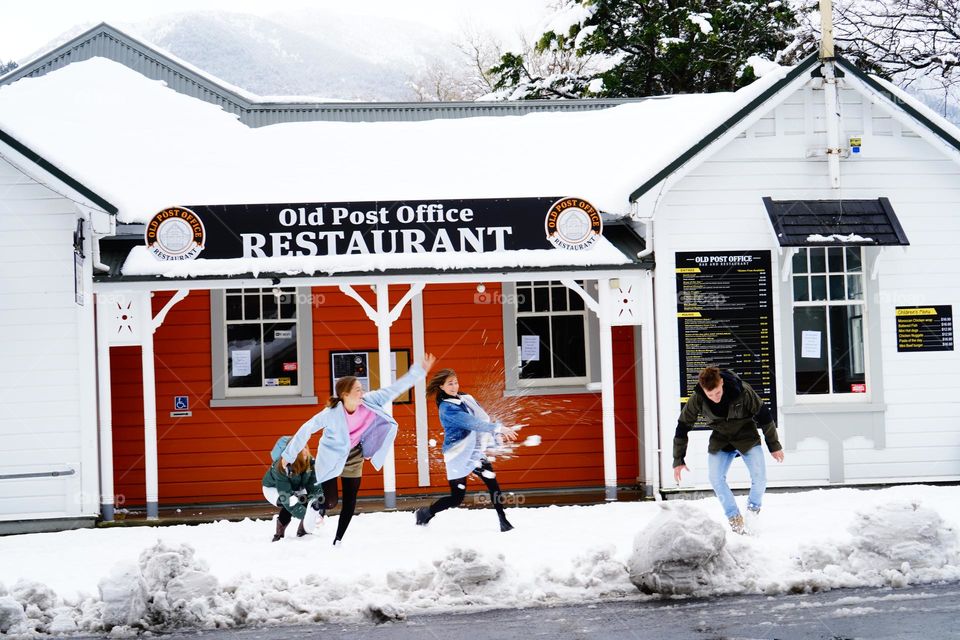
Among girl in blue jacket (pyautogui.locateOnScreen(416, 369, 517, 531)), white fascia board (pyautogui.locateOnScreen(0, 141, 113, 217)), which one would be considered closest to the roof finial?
girl in blue jacket (pyautogui.locateOnScreen(416, 369, 517, 531))

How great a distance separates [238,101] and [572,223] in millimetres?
6450

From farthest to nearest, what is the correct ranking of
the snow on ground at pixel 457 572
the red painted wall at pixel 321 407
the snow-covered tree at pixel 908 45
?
the snow-covered tree at pixel 908 45 → the red painted wall at pixel 321 407 → the snow on ground at pixel 457 572

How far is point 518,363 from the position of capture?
44.3ft


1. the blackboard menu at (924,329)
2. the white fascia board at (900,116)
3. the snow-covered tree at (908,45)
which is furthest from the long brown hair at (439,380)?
the snow-covered tree at (908,45)

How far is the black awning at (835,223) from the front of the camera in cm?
1160

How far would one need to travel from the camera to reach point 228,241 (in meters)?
11.5

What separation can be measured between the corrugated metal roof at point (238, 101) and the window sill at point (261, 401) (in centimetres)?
447

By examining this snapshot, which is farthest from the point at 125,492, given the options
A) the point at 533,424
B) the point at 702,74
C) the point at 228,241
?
the point at 702,74

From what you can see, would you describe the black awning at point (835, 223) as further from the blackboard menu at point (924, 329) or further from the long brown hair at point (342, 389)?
the long brown hair at point (342, 389)

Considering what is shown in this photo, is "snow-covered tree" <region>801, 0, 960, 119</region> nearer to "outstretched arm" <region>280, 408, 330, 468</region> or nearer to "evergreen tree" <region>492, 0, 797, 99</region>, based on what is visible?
A: "evergreen tree" <region>492, 0, 797, 99</region>

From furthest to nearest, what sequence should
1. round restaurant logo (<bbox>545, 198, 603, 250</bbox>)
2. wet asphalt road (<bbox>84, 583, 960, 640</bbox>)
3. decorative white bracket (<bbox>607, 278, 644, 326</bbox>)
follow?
decorative white bracket (<bbox>607, 278, 644, 326</bbox>) < round restaurant logo (<bbox>545, 198, 603, 250</bbox>) < wet asphalt road (<bbox>84, 583, 960, 640</bbox>)

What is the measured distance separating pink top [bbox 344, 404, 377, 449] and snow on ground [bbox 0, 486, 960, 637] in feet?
3.25

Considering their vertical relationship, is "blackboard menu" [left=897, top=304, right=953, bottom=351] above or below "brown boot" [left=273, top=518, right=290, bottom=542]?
above

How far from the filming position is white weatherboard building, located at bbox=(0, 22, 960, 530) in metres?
11.3
